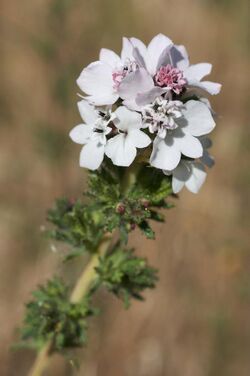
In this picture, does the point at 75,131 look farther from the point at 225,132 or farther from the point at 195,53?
the point at 195,53

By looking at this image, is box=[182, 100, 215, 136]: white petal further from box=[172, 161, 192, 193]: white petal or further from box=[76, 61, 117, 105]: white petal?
box=[76, 61, 117, 105]: white petal

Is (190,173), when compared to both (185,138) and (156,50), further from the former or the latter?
(156,50)

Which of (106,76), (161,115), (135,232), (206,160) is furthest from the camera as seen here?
(135,232)

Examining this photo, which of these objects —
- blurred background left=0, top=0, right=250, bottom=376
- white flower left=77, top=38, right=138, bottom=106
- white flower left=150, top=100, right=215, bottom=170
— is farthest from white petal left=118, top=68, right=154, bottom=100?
blurred background left=0, top=0, right=250, bottom=376

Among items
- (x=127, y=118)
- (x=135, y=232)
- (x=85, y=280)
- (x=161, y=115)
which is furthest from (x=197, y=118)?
(x=135, y=232)

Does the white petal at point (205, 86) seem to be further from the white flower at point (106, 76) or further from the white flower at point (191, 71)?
the white flower at point (106, 76)

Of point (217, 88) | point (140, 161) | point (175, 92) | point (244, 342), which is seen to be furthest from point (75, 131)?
point (244, 342)
